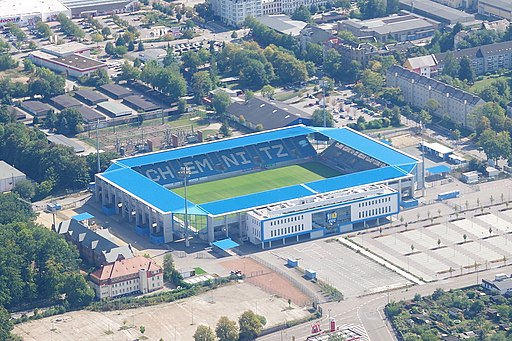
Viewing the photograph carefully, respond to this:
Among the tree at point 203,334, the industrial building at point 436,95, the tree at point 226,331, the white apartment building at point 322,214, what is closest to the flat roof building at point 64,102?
the industrial building at point 436,95

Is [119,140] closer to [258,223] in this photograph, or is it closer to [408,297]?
[258,223]

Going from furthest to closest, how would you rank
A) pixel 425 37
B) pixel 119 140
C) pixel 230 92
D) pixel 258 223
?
pixel 425 37
pixel 230 92
pixel 119 140
pixel 258 223

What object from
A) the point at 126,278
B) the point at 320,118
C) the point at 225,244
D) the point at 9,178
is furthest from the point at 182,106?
the point at 126,278

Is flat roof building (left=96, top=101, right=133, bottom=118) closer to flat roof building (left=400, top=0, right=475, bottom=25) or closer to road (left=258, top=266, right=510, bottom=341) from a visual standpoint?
flat roof building (left=400, top=0, right=475, bottom=25)

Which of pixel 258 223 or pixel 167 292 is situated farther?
pixel 258 223

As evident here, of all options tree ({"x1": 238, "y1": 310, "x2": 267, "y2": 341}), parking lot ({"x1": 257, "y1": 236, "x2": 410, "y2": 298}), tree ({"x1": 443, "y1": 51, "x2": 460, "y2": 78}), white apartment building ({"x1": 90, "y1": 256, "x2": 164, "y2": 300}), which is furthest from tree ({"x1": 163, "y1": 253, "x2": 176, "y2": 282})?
tree ({"x1": 443, "y1": 51, "x2": 460, "y2": 78})

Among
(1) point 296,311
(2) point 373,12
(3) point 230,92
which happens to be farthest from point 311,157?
(2) point 373,12

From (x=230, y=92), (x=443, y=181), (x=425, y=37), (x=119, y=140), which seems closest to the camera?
(x=443, y=181)

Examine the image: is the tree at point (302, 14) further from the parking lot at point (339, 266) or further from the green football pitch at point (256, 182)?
the parking lot at point (339, 266)
